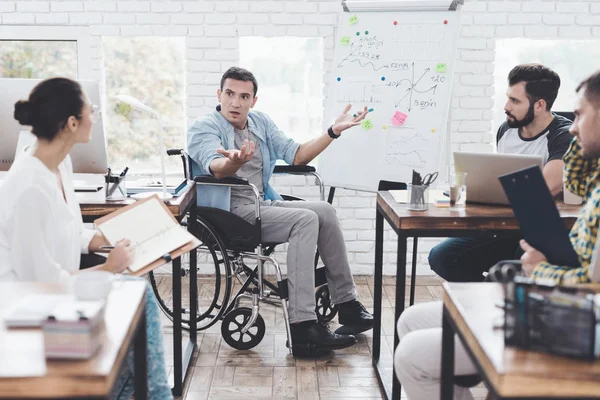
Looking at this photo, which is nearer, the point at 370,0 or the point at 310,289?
the point at 310,289

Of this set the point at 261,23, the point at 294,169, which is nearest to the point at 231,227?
the point at 294,169

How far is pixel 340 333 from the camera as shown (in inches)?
124

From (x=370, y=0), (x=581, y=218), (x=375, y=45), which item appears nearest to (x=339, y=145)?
(x=375, y=45)

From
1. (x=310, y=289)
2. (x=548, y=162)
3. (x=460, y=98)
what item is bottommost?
(x=310, y=289)

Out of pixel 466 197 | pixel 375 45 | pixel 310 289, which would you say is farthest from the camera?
pixel 375 45

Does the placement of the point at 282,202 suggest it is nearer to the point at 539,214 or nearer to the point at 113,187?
the point at 113,187

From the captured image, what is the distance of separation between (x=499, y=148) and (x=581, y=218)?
1299mm

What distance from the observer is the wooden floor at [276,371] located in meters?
2.63

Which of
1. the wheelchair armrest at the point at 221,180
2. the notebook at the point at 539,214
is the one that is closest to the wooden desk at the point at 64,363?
the notebook at the point at 539,214

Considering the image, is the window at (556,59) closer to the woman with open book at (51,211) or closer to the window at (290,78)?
the window at (290,78)

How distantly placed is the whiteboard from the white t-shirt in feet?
6.13

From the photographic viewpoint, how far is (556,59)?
4.08m

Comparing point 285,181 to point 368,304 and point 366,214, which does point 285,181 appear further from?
point 368,304

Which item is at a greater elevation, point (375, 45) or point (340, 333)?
point (375, 45)
